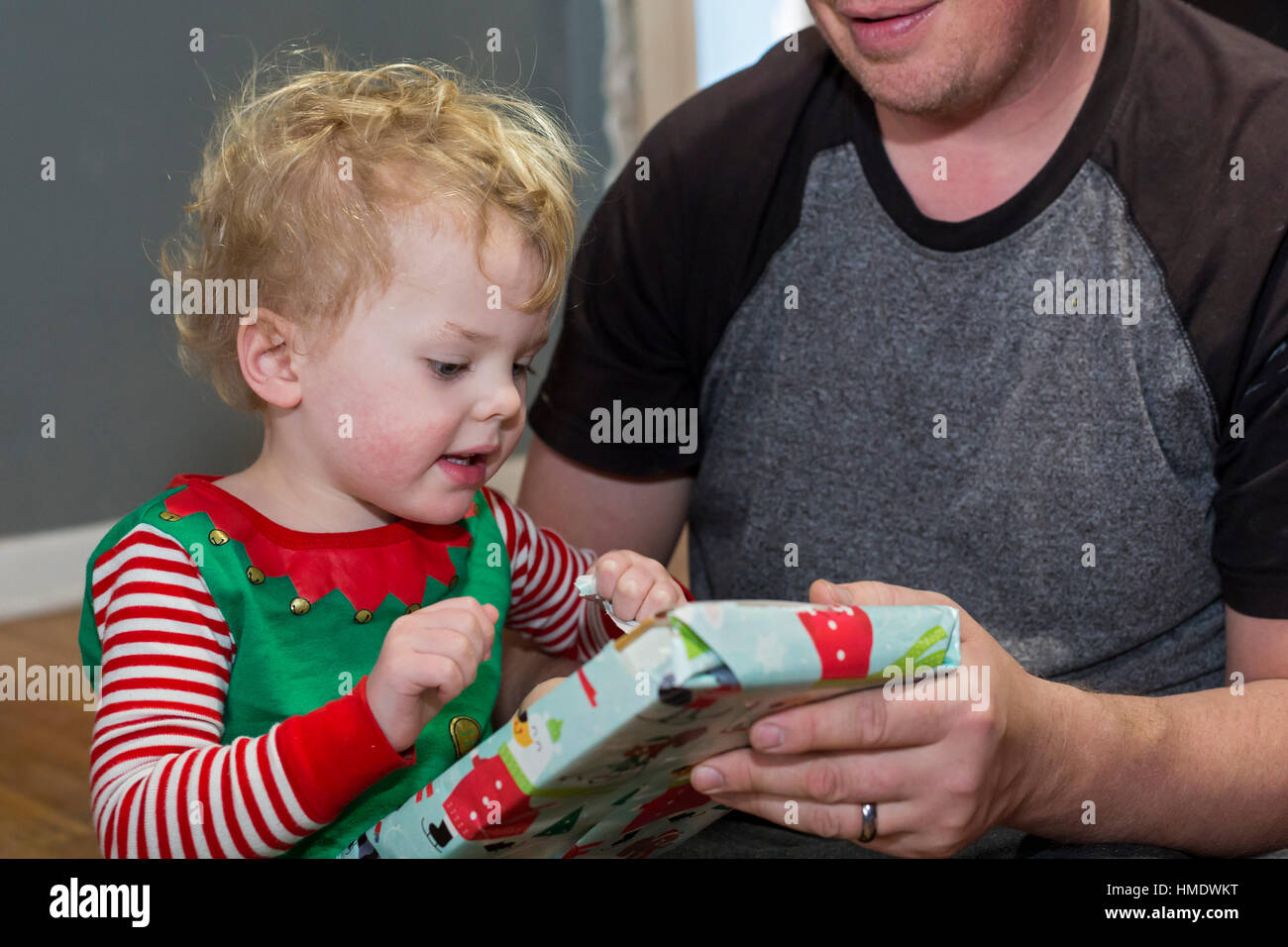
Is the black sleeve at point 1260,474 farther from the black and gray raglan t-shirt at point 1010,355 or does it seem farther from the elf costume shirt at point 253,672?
the elf costume shirt at point 253,672

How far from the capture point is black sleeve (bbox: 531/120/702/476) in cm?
120

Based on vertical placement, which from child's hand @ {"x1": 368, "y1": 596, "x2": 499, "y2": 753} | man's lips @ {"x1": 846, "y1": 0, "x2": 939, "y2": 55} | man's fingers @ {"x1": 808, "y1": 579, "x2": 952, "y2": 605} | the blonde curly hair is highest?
man's lips @ {"x1": 846, "y1": 0, "x2": 939, "y2": 55}

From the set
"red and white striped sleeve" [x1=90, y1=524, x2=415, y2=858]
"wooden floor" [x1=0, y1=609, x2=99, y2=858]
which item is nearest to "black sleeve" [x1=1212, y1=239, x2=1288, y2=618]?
"red and white striped sleeve" [x1=90, y1=524, x2=415, y2=858]

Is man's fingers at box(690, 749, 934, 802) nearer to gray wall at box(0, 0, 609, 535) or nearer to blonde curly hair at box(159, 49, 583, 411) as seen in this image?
blonde curly hair at box(159, 49, 583, 411)

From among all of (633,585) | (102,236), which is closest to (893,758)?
(633,585)

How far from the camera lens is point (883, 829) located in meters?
0.79

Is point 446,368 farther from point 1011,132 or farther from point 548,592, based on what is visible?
point 1011,132

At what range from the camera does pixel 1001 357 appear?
3.63ft

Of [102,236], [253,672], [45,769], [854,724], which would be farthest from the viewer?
[102,236]

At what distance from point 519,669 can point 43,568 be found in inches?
61.2

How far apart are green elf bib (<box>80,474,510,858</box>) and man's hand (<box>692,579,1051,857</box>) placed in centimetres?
26

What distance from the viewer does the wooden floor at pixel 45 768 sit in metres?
1.50

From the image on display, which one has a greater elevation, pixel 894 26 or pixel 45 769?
pixel 894 26
